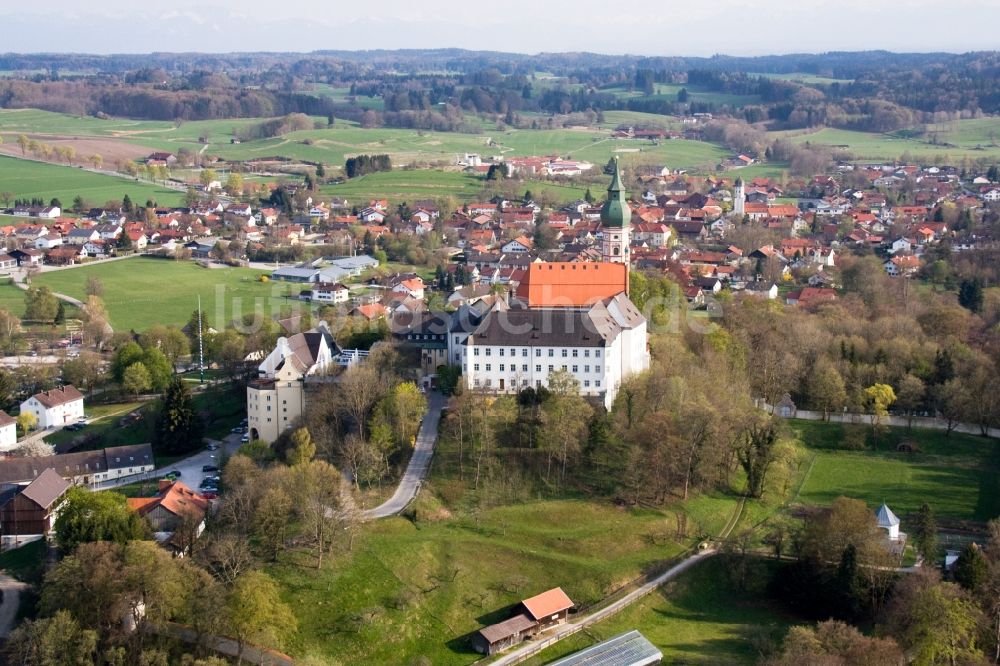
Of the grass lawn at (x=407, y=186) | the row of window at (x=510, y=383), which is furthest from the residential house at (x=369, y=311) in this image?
the grass lawn at (x=407, y=186)

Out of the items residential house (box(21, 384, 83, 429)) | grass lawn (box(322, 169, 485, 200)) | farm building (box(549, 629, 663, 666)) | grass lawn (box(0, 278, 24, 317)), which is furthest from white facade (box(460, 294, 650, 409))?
grass lawn (box(322, 169, 485, 200))

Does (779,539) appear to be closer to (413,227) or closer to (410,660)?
(410,660)

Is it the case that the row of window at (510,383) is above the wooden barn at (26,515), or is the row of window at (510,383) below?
above

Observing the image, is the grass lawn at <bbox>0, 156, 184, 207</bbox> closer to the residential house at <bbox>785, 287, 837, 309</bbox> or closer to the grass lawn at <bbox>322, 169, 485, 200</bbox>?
the grass lawn at <bbox>322, 169, 485, 200</bbox>

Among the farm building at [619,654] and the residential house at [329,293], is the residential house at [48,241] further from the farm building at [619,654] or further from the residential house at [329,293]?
the farm building at [619,654]

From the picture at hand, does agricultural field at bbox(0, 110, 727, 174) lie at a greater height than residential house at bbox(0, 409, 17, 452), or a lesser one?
greater

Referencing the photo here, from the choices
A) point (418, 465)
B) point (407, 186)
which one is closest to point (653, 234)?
point (407, 186)
